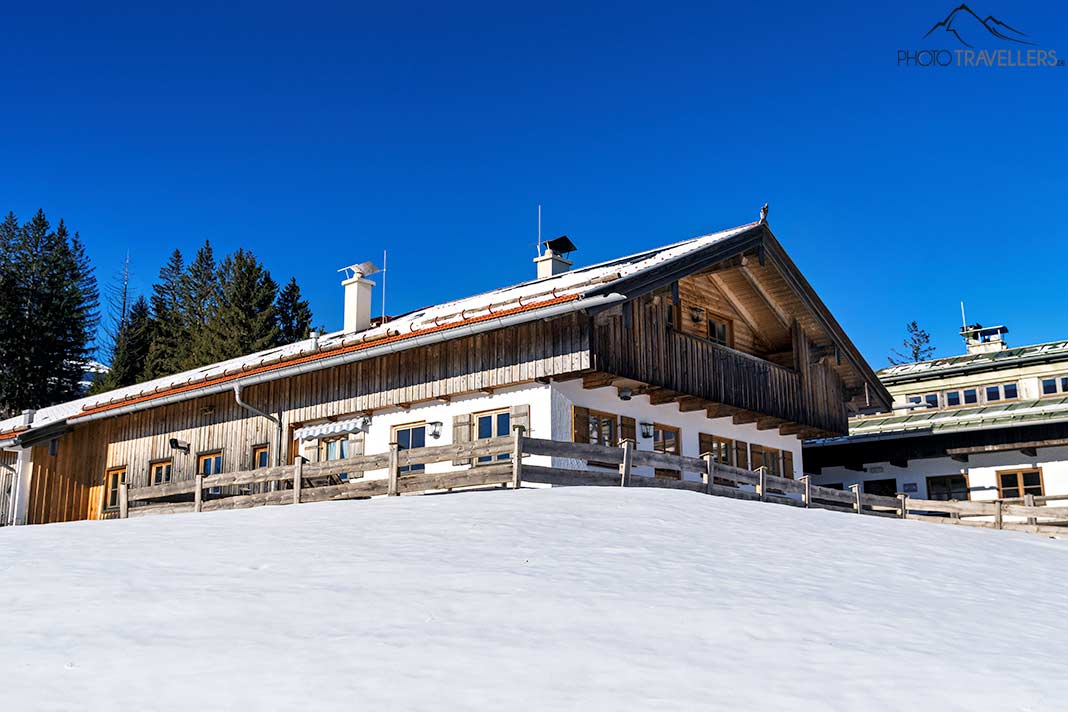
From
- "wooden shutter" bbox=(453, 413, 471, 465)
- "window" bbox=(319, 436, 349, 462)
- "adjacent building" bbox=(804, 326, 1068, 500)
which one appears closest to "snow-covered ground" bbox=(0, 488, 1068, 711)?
"wooden shutter" bbox=(453, 413, 471, 465)

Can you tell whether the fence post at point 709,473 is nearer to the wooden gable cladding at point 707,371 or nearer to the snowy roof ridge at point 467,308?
the wooden gable cladding at point 707,371

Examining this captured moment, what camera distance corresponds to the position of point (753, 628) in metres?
7.59

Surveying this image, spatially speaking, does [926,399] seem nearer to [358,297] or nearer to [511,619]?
[358,297]

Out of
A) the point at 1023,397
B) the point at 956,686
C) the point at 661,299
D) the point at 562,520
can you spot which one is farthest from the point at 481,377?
the point at 1023,397

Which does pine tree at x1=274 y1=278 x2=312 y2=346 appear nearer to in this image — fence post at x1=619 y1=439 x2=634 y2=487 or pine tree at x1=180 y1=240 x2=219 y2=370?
pine tree at x1=180 y1=240 x2=219 y2=370

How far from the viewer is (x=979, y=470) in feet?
87.6

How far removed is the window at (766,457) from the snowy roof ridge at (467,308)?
5.28 meters

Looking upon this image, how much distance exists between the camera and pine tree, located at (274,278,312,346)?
57.6 metres

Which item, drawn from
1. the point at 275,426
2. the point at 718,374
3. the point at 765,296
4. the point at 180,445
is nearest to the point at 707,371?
the point at 718,374

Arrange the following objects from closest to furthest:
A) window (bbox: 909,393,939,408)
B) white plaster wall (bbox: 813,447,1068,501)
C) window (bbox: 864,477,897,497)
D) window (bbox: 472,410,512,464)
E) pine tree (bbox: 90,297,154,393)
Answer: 1. window (bbox: 472,410,512,464)
2. white plaster wall (bbox: 813,447,1068,501)
3. window (bbox: 864,477,897,497)
4. window (bbox: 909,393,939,408)
5. pine tree (bbox: 90,297,154,393)

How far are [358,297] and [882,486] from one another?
15100mm

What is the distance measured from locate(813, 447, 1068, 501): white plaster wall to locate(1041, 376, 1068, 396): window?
13.6 feet

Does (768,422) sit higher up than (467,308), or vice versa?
(467,308)

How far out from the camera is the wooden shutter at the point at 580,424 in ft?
61.6
